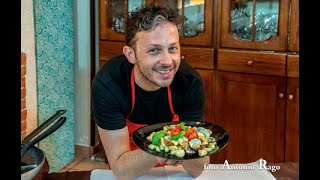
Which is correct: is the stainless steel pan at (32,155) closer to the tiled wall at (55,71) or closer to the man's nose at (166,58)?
the man's nose at (166,58)

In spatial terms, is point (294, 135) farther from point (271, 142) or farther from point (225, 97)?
point (225, 97)

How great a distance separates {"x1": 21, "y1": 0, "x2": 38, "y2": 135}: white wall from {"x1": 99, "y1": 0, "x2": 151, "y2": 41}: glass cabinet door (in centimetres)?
38

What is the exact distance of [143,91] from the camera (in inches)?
58.9

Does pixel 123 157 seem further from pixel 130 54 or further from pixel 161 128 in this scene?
pixel 130 54

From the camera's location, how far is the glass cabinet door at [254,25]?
232 centimetres

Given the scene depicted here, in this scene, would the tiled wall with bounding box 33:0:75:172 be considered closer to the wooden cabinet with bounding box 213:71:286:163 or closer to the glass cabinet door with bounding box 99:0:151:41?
the glass cabinet door with bounding box 99:0:151:41

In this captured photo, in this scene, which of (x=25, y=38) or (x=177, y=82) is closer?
(x=177, y=82)

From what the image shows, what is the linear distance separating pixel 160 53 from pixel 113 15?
1.42 m

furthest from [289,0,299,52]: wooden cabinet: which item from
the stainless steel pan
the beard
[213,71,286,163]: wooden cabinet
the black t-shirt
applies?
the stainless steel pan

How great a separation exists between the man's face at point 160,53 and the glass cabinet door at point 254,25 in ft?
3.59

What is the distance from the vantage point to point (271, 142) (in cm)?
242
